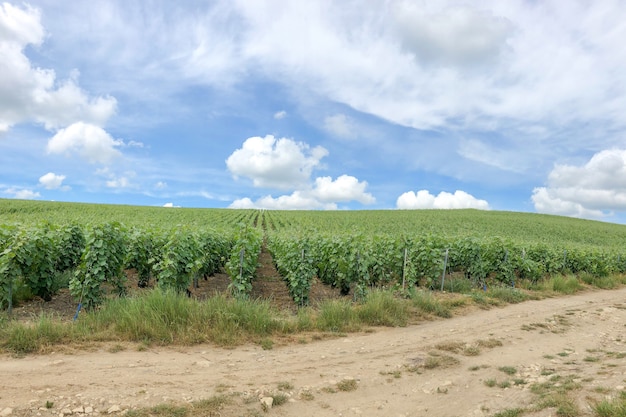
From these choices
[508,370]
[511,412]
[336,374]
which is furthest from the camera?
[508,370]

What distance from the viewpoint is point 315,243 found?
15.3 m

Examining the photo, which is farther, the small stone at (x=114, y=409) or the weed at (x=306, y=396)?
the weed at (x=306, y=396)

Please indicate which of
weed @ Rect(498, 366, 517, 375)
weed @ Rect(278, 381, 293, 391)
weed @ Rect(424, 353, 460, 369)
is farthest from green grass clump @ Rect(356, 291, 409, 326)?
weed @ Rect(278, 381, 293, 391)

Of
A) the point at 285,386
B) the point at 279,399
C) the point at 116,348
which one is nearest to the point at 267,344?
the point at 285,386

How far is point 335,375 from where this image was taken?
5934 millimetres

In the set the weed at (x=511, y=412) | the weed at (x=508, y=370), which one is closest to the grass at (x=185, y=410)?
the weed at (x=511, y=412)

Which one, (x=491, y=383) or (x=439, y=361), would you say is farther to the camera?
(x=439, y=361)

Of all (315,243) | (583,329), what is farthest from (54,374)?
(583,329)

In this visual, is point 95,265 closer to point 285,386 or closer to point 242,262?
point 242,262

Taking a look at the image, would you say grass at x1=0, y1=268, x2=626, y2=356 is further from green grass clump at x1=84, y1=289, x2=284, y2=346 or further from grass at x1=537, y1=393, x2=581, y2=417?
grass at x1=537, y1=393, x2=581, y2=417

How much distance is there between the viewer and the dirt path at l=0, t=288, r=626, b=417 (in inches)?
193

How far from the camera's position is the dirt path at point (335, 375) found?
490 cm

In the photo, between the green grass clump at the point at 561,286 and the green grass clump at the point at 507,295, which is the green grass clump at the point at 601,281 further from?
the green grass clump at the point at 507,295

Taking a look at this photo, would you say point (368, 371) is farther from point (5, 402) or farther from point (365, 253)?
point (365, 253)
